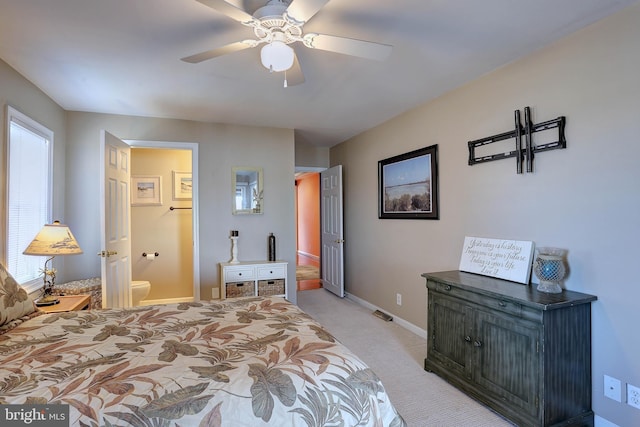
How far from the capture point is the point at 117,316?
6.11 feet

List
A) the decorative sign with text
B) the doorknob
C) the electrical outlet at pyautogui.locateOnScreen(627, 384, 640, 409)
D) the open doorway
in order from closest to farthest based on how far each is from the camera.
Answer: the electrical outlet at pyautogui.locateOnScreen(627, 384, 640, 409), the decorative sign with text, the doorknob, the open doorway

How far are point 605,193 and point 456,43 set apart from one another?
130cm

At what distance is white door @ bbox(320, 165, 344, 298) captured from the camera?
497 centimetres

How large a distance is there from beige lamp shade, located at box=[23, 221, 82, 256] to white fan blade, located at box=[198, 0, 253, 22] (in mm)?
2136

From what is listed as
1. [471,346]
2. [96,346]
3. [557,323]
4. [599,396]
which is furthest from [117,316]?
[599,396]

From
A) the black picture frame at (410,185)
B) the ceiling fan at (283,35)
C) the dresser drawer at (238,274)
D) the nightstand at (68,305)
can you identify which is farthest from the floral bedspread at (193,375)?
the black picture frame at (410,185)

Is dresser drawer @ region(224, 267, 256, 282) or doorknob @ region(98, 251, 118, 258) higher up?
doorknob @ region(98, 251, 118, 258)

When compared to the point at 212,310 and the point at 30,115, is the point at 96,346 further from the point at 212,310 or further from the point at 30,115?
the point at 30,115

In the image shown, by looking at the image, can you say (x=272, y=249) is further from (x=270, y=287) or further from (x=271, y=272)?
(x=270, y=287)

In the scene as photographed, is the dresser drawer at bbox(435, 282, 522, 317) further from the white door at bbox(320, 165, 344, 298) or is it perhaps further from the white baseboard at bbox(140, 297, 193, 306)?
the white baseboard at bbox(140, 297, 193, 306)

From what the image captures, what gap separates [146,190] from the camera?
14.9 feet

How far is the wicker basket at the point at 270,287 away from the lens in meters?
3.87

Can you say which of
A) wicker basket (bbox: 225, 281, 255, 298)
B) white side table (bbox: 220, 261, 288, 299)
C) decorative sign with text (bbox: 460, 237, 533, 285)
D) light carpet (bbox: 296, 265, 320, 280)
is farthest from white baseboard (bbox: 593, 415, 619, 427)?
light carpet (bbox: 296, 265, 320, 280)

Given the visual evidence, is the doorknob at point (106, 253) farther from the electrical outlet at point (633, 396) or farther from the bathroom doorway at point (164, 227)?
the electrical outlet at point (633, 396)
